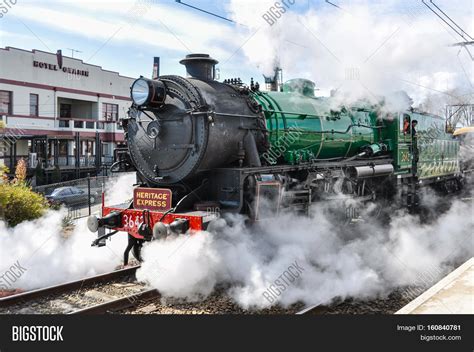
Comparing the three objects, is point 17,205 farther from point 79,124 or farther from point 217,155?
point 79,124

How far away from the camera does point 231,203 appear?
21.7ft

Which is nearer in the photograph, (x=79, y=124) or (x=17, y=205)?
(x=17, y=205)

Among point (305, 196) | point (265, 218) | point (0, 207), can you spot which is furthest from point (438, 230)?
point (0, 207)

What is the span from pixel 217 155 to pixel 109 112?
28.0 meters

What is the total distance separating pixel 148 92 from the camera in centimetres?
634

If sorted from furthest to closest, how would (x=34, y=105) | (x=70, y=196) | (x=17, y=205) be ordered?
(x=34, y=105) → (x=70, y=196) → (x=17, y=205)

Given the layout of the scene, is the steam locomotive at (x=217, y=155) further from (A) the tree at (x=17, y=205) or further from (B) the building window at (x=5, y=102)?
(B) the building window at (x=5, y=102)

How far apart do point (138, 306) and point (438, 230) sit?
24.4 feet

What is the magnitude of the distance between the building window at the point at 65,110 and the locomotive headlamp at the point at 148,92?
26694 millimetres

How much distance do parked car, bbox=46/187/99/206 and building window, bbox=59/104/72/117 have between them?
15.6 meters

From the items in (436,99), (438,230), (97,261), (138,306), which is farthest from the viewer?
(436,99)

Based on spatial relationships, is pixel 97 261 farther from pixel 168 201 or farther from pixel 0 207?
pixel 0 207

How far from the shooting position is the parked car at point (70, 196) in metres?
16.2

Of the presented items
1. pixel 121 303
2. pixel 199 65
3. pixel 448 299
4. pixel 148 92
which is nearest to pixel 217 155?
pixel 148 92
